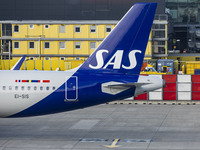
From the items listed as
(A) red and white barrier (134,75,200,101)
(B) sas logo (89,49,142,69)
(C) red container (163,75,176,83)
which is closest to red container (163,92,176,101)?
(A) red and white barrier (134,75,200,101)

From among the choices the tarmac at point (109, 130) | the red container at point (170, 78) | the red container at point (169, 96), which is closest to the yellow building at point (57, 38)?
the red container at point (170, 78)

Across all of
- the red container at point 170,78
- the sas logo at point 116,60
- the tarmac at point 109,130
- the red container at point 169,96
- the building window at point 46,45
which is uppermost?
the building window at point 46,45

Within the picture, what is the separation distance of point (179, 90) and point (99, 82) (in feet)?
74.7

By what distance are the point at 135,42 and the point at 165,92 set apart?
2229 cm

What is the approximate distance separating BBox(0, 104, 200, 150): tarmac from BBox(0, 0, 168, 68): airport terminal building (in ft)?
134

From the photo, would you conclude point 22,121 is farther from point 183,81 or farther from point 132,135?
point 183,81

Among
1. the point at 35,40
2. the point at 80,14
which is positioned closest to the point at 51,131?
the point at 35,40

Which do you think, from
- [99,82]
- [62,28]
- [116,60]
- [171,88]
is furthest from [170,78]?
[62,28]

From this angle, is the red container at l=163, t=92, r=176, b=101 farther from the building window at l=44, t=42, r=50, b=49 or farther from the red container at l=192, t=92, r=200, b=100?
the building window at l=44, t=42, r=50, b=49

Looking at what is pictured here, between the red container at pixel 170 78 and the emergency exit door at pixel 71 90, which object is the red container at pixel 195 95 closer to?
the red container at pixel 170 78

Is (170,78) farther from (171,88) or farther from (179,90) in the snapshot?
(179,90)

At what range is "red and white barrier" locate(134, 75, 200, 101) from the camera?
53.1 meters

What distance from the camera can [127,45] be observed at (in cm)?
3250

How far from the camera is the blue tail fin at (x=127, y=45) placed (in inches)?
1262
